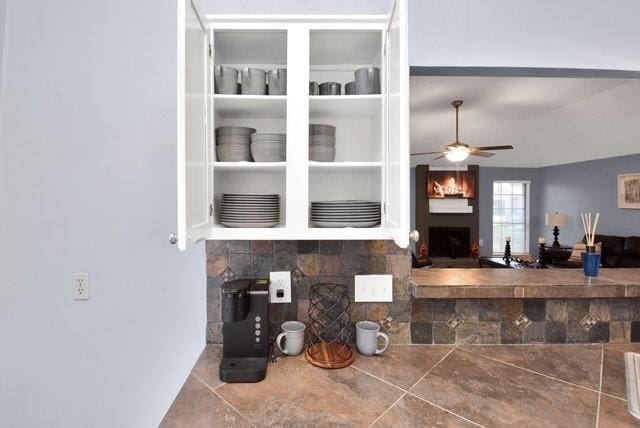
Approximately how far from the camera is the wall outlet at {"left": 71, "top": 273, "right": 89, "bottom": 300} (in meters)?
1.36

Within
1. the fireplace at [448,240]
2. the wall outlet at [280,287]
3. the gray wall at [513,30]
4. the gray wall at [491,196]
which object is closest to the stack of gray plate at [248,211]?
the wall outlet at [280,287]

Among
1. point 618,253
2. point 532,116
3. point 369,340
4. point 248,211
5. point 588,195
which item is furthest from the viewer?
point 588,195

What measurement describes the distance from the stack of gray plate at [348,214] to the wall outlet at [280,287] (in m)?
0.33

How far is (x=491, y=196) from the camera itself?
7.61 m

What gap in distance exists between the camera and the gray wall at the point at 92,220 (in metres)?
1.35

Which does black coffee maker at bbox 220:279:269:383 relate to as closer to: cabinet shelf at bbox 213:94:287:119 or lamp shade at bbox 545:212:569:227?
cabinet shelf at bbox 213:94:287:119

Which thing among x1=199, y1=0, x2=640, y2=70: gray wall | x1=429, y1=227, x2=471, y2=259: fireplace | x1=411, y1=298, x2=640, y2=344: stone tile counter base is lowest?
x1=429, y1=227, x2=471, y2=259: fireplace

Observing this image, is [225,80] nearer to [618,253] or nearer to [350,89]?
[350,89]

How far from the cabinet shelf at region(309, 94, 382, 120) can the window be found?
767 cm

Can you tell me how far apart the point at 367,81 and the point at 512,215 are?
8.16 meters

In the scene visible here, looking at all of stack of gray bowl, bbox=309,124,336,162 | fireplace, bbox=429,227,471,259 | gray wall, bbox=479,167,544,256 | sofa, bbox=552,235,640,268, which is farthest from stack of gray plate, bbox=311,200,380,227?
gray wall, bbox=479,167,544,256

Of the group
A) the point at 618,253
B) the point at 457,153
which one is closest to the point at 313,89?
the point at 457,153

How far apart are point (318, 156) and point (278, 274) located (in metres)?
0.52

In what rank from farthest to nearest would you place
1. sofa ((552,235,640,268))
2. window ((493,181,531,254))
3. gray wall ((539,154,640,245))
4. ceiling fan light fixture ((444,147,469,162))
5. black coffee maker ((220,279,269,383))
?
window ((493,181,531,254)) < gray wall ((539,154,640,245)) < sofa ((552,235,640,268)) < ceiling fan light fixture ((444,147,469,162)) < black coffee maker ((220,279,269,383))
